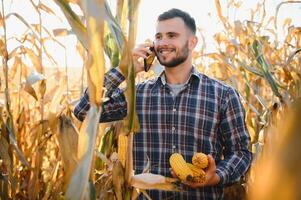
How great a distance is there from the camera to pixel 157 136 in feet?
5.61

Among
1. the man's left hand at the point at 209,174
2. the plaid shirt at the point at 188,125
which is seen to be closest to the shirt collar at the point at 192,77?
the plaid shirt at the point at 188,125

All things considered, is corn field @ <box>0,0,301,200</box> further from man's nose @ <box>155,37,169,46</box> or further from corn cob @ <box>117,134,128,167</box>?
man's nose @ <box>155,37,169,46</box>

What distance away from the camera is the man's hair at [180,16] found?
1743 mm

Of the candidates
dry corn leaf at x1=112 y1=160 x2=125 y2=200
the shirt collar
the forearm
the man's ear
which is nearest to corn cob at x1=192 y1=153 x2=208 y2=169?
the forearm

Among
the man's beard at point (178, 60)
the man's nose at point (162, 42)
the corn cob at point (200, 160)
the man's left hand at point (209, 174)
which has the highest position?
the man's nose at point (162, 42)

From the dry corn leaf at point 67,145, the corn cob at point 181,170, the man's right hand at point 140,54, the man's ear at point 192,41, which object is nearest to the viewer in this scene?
the dry corn leaf at point 67,145

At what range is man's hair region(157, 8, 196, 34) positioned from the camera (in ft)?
5.72

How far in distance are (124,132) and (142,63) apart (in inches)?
27.9

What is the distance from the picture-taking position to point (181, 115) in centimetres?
170

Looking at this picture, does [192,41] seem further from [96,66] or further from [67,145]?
[96,66]

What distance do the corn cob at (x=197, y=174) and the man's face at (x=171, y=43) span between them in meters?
0.53

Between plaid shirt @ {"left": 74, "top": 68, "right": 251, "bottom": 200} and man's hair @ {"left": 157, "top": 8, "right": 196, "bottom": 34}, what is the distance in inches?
8.3

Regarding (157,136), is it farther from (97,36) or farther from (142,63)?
(97,36)

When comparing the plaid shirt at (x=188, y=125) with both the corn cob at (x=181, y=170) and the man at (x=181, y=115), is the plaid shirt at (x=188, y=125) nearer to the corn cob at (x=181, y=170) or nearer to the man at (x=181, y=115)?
the man at (x=181, y=115)
